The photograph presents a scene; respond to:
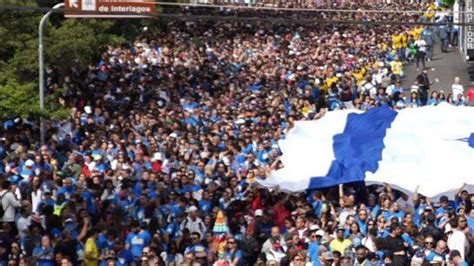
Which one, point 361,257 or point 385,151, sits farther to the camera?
point 385,151

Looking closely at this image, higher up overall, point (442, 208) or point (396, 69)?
point (442, 208)

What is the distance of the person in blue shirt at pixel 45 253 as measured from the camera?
A: 20.5m

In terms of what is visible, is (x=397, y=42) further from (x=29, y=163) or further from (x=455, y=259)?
(x=455, y=259)

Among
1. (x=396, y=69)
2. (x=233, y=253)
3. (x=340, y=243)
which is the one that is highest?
(x=340, y=243)

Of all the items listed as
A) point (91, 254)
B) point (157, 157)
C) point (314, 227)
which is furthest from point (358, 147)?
point (91, 254)

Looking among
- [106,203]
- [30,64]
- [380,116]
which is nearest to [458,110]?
[380,116]

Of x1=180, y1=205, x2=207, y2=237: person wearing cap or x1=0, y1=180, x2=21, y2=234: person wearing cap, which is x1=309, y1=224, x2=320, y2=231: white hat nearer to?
x1=180, y1=205, x2=207, y2=237: person wearing cap

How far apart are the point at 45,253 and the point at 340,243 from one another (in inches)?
160

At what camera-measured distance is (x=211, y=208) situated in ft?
79.0

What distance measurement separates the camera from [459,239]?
2081 cm

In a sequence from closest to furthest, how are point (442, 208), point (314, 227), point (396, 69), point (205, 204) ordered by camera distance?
point (314, 227)
point (442, 208)
point (205, 204)
point (396, 69)

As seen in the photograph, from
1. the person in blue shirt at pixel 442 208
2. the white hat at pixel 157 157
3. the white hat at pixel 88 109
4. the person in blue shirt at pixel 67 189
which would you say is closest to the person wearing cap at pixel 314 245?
the person in blue shirt at pixel 442 208

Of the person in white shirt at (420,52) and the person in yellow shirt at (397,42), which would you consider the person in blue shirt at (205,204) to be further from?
the person in yellow shirt at (397,42)

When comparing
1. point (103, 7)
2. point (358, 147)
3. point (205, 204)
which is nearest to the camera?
point (205, 204)
